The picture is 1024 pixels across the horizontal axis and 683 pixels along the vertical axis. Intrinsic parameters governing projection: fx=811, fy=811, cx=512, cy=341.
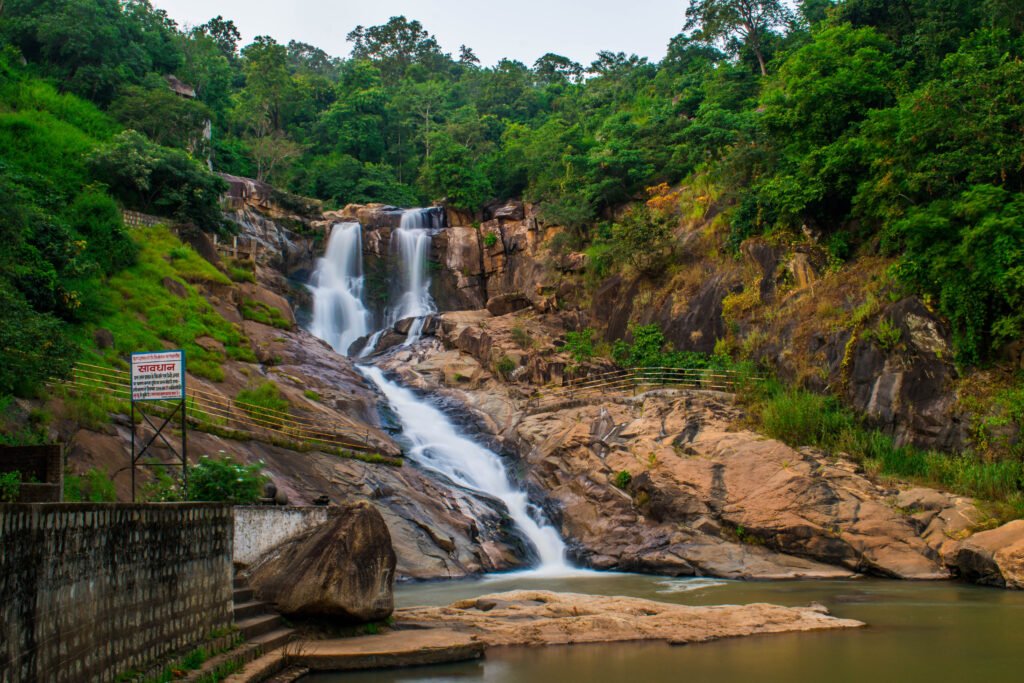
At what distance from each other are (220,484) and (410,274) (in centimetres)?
3321

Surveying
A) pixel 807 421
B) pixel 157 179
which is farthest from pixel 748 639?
pixel 157 179

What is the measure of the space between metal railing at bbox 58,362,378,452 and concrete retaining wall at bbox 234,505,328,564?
343 inches

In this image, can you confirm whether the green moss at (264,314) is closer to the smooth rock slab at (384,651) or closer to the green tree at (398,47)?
the smooth rock slab at (384,651)

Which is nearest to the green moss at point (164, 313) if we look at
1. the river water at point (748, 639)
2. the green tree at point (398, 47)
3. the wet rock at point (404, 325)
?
the river water at point (748, 639)

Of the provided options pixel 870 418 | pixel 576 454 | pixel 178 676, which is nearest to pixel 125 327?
pixel 576 454

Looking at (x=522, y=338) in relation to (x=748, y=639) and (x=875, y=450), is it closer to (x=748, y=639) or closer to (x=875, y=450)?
(x=875, y=450)

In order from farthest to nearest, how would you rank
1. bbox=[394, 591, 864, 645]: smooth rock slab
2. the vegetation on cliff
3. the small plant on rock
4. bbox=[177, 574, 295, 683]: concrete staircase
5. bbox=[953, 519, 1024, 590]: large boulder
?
the small plant on rock → the vegetation on cliff → bbox=[953, 519, 1024, 590]: large boulder → bbox=[394, 591, 864, 645]: smooth rock slab → bbox=[177, 574, 295, 683]: concrete staircase

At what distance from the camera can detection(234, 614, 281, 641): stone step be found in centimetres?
1102

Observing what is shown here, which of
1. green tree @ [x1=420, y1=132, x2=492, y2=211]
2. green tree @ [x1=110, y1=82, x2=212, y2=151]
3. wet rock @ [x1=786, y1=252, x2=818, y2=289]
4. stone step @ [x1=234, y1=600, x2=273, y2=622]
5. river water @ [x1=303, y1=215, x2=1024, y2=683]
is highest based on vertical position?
green tree @ [x1=110, y1=82, x2=212, y2=151]

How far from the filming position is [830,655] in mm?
11570

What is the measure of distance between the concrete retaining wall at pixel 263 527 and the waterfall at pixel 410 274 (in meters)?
30.7

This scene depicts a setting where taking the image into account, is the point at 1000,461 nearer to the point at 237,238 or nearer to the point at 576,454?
the point at 576,454

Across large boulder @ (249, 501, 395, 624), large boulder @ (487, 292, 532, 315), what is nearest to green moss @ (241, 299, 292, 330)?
large boulder @ (487, 292, 532, 315)

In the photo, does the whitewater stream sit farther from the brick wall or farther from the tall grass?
the brick wall
